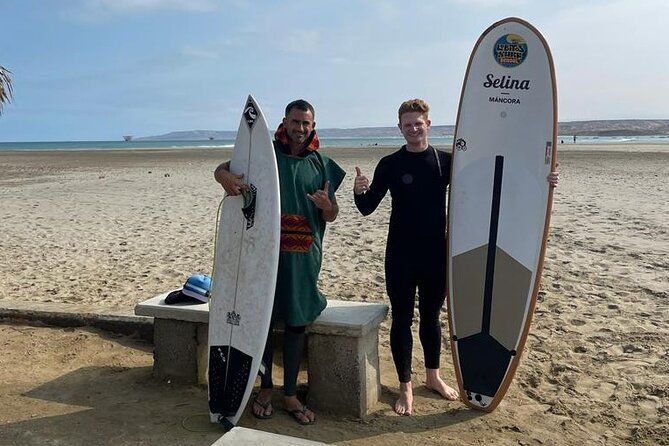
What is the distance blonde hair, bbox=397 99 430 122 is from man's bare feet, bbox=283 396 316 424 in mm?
1628

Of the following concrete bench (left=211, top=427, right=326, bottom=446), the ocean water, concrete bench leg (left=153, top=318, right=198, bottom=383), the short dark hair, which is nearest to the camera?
concrete bench (left=211, top=427, right=326, bottom=446)

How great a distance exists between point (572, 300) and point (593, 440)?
228 cm

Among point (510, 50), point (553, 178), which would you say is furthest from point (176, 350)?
point (510, 50)

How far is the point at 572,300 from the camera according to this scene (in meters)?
5.10

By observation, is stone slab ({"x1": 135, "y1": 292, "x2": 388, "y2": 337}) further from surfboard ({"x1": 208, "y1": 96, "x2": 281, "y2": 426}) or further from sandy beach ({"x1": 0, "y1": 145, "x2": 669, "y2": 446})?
sandy beach ({"x1": 0, "y1": 145, "x2": 669, "y2": 446})

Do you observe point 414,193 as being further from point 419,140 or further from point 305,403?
point 305,403

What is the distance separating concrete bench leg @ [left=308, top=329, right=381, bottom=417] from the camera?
3219mm

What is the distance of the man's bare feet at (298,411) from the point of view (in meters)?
3.14

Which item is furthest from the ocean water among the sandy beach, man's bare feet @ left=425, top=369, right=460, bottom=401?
man's bare feet @ left=425, top=369, right=460, bottom=401

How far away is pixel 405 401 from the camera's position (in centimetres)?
332

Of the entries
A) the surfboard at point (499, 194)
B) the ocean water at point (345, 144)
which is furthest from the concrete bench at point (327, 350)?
the ocean water at point (345, 144)

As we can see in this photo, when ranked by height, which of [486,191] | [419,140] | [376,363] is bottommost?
[376,363]

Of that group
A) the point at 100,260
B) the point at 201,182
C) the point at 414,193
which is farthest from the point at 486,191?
the point at 201,182

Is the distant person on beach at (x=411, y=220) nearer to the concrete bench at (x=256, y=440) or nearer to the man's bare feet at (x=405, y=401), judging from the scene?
the man's bare feet at (x=405, y=401)
